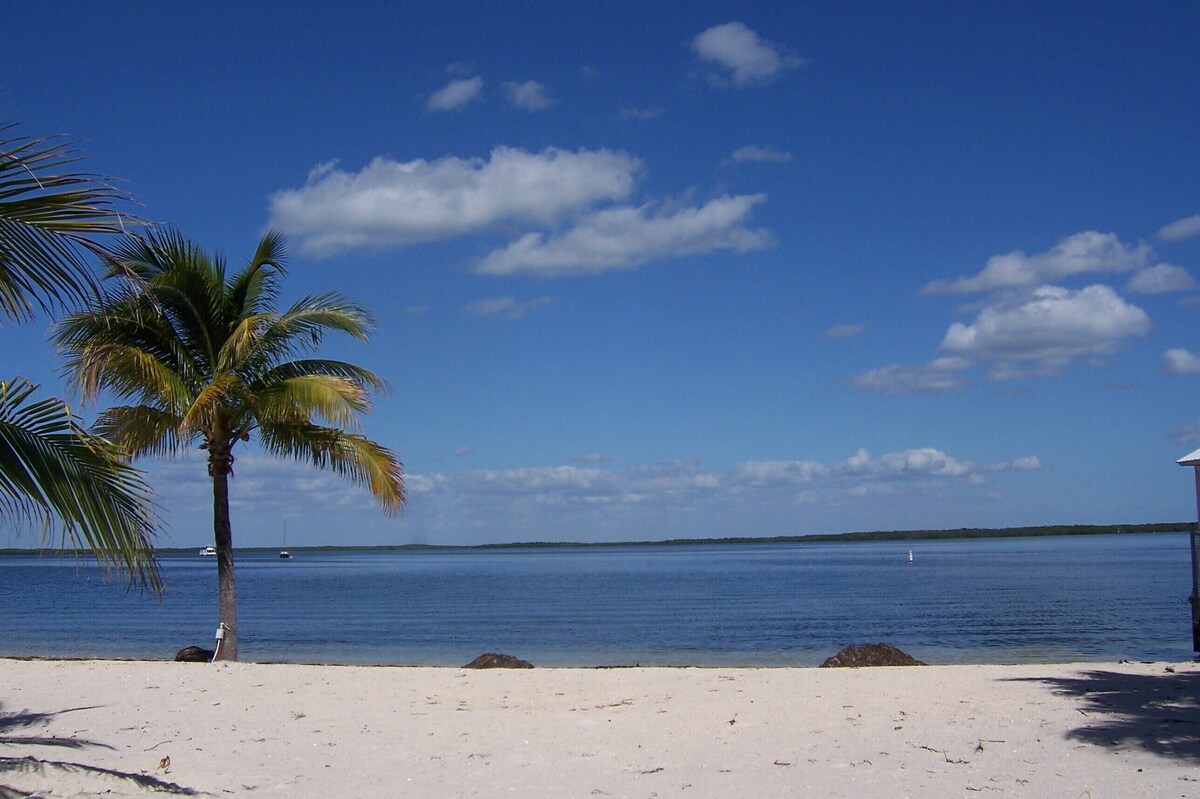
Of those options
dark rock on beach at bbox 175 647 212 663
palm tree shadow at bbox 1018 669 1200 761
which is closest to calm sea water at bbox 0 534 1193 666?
dark rock on beach at bbox 175 647 212 663

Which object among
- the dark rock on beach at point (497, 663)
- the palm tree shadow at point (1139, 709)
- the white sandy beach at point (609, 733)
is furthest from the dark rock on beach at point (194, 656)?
the palm tree shadow at point (1139, 709)

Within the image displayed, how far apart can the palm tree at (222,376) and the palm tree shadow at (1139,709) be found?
9280mm

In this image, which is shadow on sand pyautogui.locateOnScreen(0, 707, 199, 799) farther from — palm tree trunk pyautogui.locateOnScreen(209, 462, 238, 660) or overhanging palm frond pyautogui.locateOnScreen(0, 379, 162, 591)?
palm tree trunk pyautogui.locateOnScreen(209, 462, 238, 660)

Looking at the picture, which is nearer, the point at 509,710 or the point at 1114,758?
the point at 1114,758

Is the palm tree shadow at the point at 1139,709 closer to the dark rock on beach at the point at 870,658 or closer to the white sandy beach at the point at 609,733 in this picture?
the white sandy beach at the point at 609,733

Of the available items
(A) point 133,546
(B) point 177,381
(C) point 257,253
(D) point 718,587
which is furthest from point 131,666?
(D) point 718,587

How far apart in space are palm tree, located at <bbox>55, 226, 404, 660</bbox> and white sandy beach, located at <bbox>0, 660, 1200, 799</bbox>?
3212 mm

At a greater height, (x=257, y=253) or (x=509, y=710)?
(x=257, y=253)

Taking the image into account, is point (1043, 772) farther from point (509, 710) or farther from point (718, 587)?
point (718, 587)

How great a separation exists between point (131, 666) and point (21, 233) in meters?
10.2

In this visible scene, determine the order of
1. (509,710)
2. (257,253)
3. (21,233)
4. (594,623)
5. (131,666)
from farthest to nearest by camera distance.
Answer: (594,623), (257,253), (131,666), (509,710), (21,233)

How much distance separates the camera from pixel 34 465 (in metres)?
5.21

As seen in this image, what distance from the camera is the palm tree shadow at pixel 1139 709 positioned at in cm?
832

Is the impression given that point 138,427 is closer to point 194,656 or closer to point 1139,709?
point 194,656
